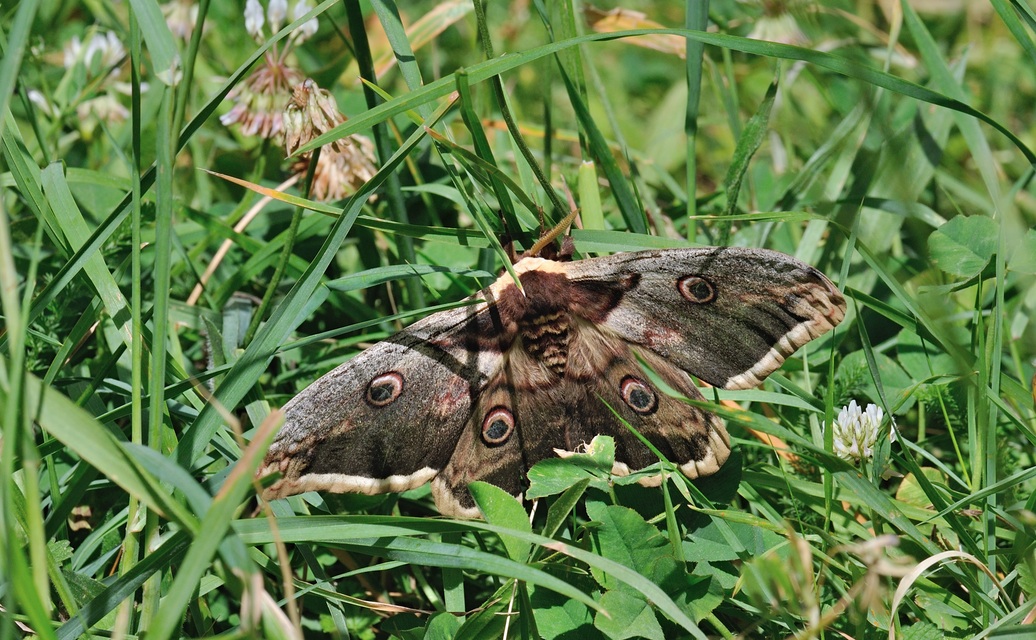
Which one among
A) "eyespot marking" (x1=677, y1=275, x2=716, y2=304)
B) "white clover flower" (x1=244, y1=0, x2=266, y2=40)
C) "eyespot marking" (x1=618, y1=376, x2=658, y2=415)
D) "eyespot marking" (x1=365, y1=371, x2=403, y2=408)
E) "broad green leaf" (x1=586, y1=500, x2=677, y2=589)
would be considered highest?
"white clover flower" (x1=244, y1=0, x2=266, y2=40)

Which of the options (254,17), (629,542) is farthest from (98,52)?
(629,542)

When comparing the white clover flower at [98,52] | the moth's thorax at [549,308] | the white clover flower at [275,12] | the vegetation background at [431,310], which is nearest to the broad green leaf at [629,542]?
the vegetation background at [431,310]

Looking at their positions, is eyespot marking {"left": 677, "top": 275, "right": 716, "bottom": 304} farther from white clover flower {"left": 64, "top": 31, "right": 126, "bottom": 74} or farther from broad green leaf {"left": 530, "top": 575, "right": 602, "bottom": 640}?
white clover flower {"left": 64, "top": 31, "right": 126, "bottom": 74}

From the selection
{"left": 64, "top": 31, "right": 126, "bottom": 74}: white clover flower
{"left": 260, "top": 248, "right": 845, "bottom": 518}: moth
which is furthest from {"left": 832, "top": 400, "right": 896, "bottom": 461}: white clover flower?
{"left": 64, "top": 31, "right": 126, "bottom": 74}: white clover flower

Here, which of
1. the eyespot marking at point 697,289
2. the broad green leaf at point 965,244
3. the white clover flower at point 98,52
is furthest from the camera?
the white clover flower at point 98,52

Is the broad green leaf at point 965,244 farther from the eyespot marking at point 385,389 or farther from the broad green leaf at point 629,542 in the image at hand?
the eyespot marking at point 385,389

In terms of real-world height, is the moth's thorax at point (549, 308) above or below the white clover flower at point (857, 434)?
above
